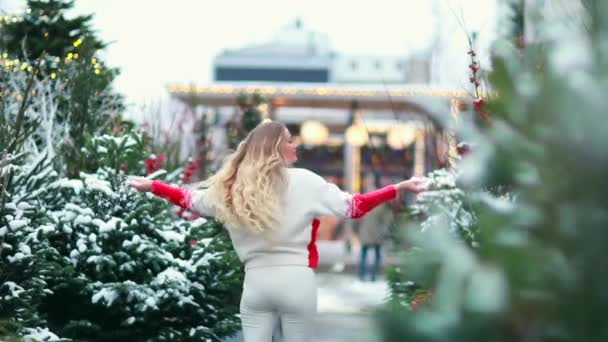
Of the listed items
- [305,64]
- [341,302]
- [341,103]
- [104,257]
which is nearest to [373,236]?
[341,302]

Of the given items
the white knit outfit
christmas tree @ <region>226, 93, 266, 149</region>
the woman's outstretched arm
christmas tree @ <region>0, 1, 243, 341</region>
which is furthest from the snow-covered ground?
christmas tree @ <region>226, 93, 266, 149</region>

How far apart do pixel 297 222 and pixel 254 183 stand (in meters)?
0.28

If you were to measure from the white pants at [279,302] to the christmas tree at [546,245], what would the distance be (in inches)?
113

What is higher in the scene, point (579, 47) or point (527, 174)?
point (579, 47)

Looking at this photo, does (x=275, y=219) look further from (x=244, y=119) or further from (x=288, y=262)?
(x=244, y=119)

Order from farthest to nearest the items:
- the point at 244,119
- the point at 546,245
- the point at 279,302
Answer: the point at 244,119, the point at 279,302, the point at 546,245

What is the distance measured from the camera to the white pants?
5145mm

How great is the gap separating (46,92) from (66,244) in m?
4.05

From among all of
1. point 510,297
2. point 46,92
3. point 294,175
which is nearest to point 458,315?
point 510,297

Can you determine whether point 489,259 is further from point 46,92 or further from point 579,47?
point 46,92

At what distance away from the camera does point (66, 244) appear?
7.73m

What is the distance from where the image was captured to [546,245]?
2.23m

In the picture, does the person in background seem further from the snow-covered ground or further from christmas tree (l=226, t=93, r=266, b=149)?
christmas tree (l=226, t=93, r=266, b=149)

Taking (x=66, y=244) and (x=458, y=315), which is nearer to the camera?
(x=458, y=315)
